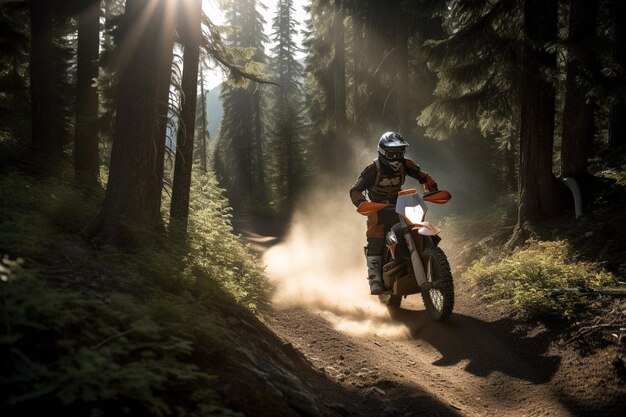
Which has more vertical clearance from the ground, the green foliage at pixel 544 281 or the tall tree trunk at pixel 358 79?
the tall tree trunk at pixel 358 79

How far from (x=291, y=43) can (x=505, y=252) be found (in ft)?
155

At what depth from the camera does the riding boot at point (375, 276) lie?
752 cm

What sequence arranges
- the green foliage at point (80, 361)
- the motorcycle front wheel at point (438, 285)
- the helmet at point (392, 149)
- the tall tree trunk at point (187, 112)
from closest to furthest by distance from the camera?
the green foliage at point (80, 361)
the motorcycle front wheel at point (438, 285)
the helmet at point (392, 149)
the tall tree trunk at point (187, 112)

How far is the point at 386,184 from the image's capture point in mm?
7887

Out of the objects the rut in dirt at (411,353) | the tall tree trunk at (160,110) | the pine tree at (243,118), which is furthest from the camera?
the pine tree at (243,118)

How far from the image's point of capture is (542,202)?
9.32 m

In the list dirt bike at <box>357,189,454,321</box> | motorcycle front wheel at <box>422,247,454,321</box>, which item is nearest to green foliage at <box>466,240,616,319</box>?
motorcycle front wheel at <box>422,247,454,321</box>

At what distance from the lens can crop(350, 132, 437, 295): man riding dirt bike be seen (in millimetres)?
7582

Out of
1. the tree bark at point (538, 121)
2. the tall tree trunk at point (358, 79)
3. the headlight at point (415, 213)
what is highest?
the tall tree trunk at point (358, 79)

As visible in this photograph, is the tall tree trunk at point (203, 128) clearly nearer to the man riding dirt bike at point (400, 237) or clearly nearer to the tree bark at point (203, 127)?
the tree bark at point (203, 127)

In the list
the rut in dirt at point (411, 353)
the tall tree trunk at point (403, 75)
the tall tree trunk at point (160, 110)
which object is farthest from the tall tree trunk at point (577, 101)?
the tall tree trunk at point (403, 75)

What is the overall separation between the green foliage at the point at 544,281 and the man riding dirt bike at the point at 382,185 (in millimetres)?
1927

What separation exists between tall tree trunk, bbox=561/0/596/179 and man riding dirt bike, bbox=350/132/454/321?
4.11 metres

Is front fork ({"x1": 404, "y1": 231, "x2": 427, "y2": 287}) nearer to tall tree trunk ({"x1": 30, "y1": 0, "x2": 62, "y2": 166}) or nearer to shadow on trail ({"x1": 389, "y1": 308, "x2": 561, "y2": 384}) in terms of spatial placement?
shadow on trail ({"x1": 389, "y1": 308, "x2": 561, "y2": 384})
